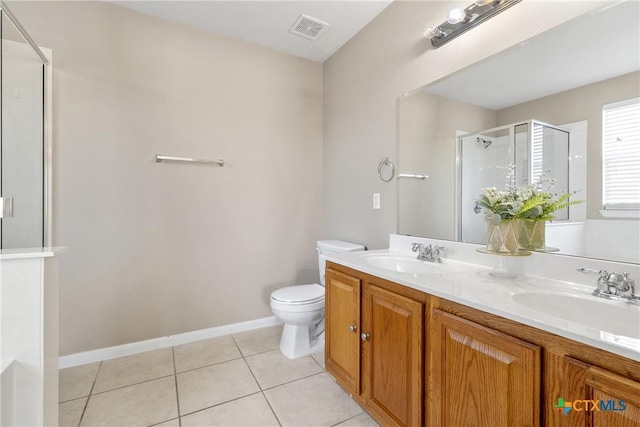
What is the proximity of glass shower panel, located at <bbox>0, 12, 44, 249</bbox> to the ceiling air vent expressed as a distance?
1.63m

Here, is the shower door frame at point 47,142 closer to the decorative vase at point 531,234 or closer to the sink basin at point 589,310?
the sink basin at point 589,310

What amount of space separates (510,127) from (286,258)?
193cm

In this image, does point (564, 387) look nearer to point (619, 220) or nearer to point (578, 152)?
point (619, 220)

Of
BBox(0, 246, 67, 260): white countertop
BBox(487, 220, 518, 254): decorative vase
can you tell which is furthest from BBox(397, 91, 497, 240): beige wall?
BBox(0, 246, 67, 260): white countertop

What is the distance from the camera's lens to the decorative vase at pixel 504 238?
1.16 m

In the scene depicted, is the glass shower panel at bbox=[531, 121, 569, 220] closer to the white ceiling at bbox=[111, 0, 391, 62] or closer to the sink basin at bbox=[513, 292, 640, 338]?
the sink basin at bbox=[513, 292, 640, 338]

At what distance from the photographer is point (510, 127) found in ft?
4.32

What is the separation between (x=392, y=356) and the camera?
3.92 feet

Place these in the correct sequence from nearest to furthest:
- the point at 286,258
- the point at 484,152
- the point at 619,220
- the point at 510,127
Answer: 1. the point at 619,220
2. the point at 510,127
3. the point at 484,152
4. the point at 286,258

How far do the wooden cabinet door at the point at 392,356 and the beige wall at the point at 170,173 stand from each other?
1.38 metres

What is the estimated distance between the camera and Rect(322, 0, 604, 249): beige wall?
129cm

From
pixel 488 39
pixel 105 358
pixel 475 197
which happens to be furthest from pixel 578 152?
pixel 105 358

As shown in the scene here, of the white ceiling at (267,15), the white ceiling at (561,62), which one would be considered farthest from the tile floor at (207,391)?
the white ceiling at (267,15)

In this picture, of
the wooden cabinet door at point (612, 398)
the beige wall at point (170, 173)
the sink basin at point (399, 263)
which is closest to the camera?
the wooden cabinet door at point (612, 398)
